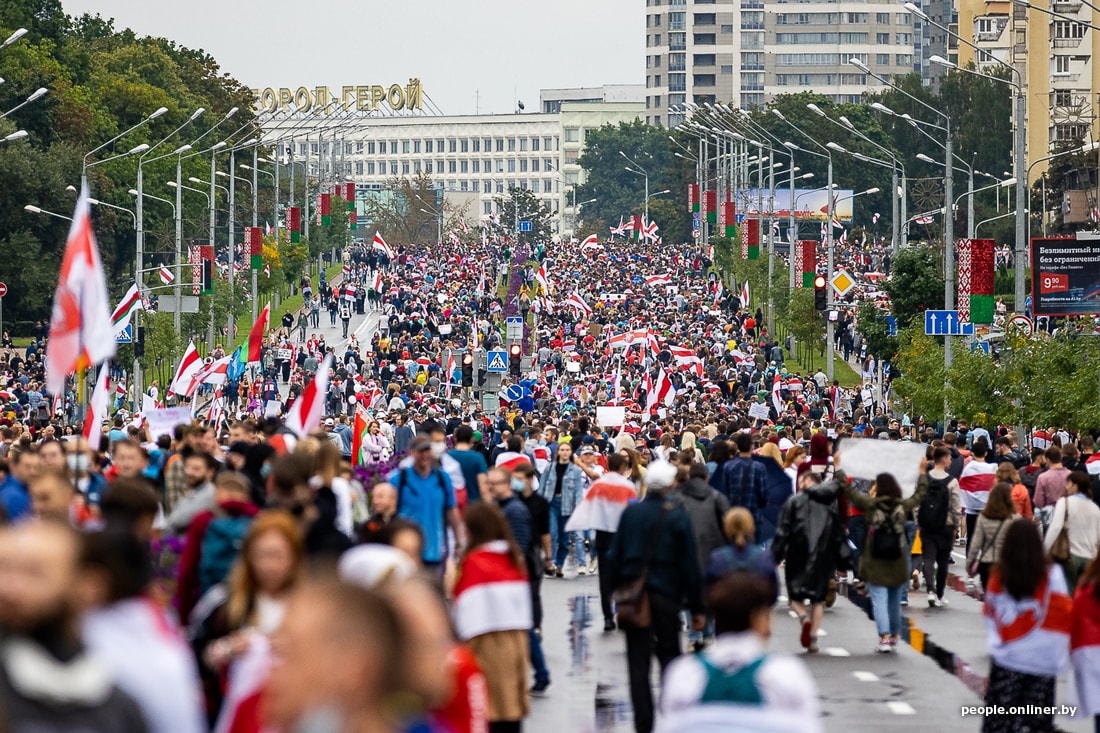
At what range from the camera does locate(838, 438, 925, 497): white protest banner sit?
16.7 metres

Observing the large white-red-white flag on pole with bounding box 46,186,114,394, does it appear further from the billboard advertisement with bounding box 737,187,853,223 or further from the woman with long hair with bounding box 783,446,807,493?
the billboard advertisement with bounding box 737,187,853,223

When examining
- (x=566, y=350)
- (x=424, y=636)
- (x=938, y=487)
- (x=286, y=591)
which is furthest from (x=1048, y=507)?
(x=566, y=350)

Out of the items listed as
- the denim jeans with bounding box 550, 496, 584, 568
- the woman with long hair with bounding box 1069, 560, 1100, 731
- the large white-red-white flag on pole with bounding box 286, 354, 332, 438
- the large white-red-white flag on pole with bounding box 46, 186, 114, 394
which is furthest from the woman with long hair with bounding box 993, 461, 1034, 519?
the woman with long hair with bounding box 1069, 560, 1100, 731

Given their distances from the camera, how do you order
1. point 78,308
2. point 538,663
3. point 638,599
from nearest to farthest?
point 638,599
point 78,308
point 538,663

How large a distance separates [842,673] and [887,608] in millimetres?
1041

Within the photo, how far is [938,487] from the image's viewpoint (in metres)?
19.3

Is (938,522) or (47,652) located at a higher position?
(47,652)

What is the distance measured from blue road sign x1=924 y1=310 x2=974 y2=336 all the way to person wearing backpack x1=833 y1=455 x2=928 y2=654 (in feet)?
80.1

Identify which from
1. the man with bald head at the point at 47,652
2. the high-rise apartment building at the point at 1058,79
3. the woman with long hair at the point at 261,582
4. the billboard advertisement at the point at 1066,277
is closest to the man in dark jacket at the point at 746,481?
the woman with long hair at the point at 261,582

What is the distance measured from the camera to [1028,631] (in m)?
10.5

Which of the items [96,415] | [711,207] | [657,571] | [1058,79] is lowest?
[657,571]

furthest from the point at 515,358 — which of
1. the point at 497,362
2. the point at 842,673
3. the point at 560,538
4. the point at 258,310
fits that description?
the point at 842,673

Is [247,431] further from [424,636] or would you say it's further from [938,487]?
[424,636]

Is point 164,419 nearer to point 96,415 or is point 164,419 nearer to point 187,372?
point 96,415
